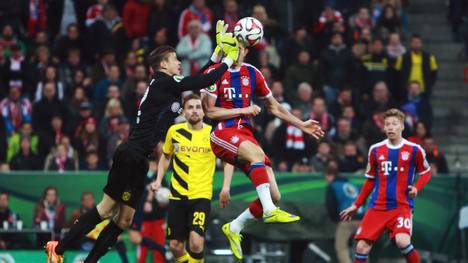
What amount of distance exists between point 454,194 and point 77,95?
695 centimetres

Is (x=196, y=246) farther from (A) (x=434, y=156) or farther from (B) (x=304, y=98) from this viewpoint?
(A) (x=434, y=156)

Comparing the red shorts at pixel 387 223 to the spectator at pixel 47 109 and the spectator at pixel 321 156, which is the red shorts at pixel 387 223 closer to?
the spectator at pixel 321 156

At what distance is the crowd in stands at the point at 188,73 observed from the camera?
2398 centimetres

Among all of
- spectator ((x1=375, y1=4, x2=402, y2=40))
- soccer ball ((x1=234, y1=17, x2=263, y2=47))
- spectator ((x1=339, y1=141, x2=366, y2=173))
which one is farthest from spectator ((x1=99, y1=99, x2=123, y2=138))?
soccer ball ((x1=234, y1=17, x2=263, y2=47))

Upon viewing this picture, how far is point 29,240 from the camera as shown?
22.3 m

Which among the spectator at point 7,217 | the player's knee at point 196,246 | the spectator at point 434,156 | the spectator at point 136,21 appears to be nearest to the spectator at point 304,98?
the spectator at point 434,156

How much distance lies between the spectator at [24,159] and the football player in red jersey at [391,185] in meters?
7.60

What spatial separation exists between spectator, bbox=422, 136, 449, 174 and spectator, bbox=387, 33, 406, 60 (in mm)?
2514

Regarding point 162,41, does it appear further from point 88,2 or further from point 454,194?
point 454,194

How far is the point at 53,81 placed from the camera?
24.6m

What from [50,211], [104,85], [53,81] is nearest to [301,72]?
[104,85]

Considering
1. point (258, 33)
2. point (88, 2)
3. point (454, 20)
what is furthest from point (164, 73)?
point (454, 20)

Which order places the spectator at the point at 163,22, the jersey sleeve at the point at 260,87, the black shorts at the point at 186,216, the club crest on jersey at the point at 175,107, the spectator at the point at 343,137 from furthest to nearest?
the spectator at the point at 163,22 → the spectator at the point at 343,137 → the black shorts at the point at 186,216 → the jersey sleeve at the point at 260,87 → the club crest on jersey at the point at 175,107

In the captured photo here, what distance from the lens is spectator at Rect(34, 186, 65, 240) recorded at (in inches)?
889
